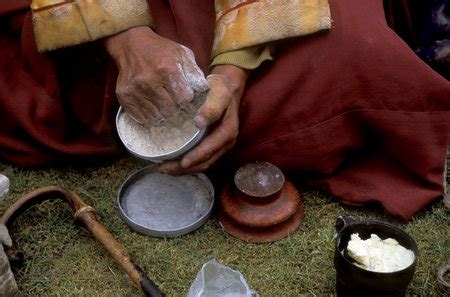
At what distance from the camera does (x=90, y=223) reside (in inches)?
96.7

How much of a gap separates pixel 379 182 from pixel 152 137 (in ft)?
3.20

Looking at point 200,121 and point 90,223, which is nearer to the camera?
point 200,121

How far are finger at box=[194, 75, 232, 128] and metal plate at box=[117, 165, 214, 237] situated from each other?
0.51m

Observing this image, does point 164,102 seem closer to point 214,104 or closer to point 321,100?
point 214,104

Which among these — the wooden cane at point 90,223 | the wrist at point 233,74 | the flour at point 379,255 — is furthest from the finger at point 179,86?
the flour at point 379,255

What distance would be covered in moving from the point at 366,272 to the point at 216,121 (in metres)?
0.77

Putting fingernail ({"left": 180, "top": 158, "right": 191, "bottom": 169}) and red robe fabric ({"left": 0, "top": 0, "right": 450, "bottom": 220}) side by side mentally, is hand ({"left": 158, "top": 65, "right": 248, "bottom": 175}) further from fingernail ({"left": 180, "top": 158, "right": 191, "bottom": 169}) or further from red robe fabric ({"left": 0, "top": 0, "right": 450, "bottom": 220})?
red robe fabric ({"left": 0, "top": 0, "right": 450, "bottom": 220})

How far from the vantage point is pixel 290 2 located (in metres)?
2.43

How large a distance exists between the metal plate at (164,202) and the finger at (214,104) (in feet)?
1.68

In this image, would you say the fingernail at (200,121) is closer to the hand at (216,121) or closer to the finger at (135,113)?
→ the hand at (216,121)

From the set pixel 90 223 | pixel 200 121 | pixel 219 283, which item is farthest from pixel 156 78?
pixel 219 283

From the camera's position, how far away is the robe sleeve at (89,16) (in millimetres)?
2455

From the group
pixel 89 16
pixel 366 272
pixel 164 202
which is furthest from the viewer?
pixel 164 202

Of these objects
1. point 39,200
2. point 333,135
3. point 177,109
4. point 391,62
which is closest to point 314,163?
point 333,135
